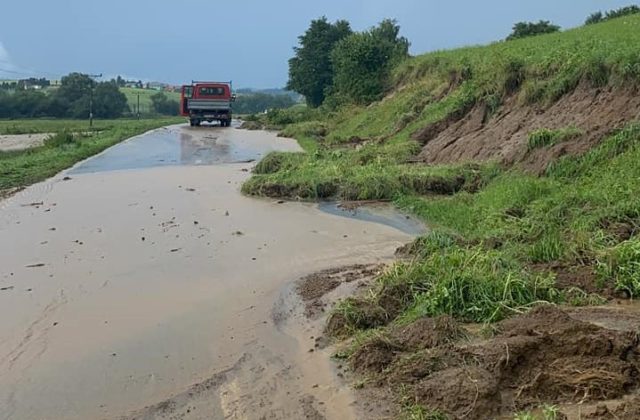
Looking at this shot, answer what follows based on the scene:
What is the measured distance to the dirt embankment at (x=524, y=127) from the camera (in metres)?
11.8

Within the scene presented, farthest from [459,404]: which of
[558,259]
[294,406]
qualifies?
[558,259]

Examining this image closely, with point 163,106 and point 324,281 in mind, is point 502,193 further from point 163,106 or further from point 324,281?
point 163,106

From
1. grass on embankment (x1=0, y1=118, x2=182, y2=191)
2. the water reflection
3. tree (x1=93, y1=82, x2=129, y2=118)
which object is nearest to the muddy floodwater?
grass on embankment (x1=0, y1=118, x2=182, y2=191)

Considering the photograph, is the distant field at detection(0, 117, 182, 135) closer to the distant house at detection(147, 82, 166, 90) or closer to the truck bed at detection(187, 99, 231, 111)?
the truck bed at detection(187, 99, 231, 111)

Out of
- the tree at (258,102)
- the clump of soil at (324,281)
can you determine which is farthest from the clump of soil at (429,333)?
the tree at (258,102)

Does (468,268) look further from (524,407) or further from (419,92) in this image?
(419,92)

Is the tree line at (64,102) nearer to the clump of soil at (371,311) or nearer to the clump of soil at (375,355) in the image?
the clump of soil at (371,311)

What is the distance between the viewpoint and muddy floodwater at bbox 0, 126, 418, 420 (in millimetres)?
5230

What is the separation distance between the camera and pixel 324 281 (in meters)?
8.03

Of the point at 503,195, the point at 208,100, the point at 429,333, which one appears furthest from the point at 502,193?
the point at 208,100

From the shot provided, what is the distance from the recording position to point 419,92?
25625mm

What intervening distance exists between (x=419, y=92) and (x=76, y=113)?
215 feet

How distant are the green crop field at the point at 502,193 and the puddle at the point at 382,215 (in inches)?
11.3

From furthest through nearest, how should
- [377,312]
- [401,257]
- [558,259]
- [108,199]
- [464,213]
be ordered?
[108,199] < [464,213] < [401,257] < [558,259] < [377,312]
